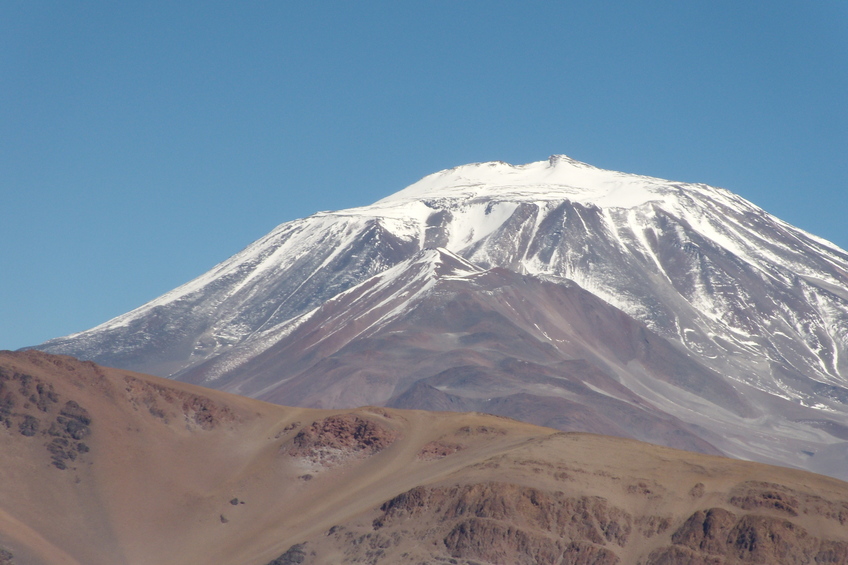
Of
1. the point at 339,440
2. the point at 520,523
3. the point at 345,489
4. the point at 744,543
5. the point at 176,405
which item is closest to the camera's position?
the point at 744,543

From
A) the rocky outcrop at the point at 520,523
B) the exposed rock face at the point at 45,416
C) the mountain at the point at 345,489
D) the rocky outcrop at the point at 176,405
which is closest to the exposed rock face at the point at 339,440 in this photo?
the mountain at the point at 345,489

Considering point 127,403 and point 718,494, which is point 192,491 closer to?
point 127,403

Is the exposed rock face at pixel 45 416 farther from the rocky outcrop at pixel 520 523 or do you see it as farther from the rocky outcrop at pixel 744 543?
the rocky outcrop at pixel 744 543

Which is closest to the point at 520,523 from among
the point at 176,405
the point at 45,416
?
the point at 176,405

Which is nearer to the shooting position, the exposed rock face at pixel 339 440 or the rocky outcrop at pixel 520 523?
the rocky outcrop at pixel 520 523

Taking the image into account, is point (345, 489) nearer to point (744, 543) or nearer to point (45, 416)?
point (45, 416)

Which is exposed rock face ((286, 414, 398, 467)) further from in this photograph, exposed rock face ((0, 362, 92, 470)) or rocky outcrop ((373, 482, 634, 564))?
exposed rock face ((0, 362, 92, 470))

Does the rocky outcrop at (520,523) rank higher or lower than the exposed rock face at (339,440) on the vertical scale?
lower

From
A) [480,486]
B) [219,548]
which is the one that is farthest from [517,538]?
[219,548]
